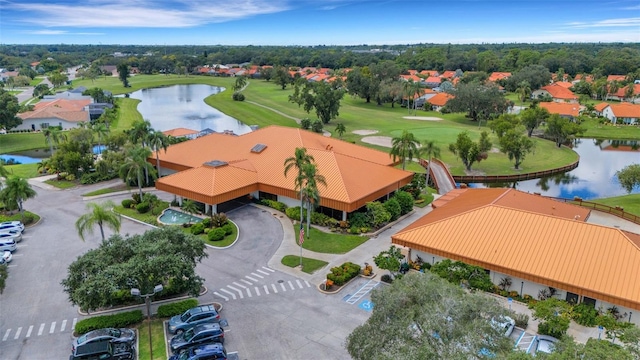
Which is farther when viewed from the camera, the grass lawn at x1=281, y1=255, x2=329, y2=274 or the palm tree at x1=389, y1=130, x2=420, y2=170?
the palm tree at x1=389, y1=130, x2=420, y2=170

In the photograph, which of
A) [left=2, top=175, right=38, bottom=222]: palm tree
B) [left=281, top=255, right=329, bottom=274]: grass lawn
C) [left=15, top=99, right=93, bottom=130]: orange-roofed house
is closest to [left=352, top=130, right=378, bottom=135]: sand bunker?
[left=15, top=99, right=93, bottom=130]: orange-roofed house

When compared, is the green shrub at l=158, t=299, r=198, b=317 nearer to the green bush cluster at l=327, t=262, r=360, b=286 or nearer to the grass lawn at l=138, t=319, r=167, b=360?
the grass lawn at l=138, t=319, r=167, b=360

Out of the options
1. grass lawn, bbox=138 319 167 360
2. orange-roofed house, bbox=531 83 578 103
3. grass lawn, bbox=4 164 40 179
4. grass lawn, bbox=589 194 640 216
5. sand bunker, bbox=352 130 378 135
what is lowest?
grass lawn, bbox=138 319 167 360

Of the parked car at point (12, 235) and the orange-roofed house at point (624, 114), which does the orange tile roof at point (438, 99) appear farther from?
the parked car at point (12, 235)

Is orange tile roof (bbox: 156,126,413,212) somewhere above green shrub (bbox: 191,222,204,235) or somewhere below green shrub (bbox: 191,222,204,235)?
above

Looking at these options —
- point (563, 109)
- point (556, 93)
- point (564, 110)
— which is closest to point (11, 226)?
point (564, 110)

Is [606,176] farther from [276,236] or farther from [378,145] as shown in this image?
[276,236]

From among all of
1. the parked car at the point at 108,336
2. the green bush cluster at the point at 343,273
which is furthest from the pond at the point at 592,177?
the parked car at the point at 108,336

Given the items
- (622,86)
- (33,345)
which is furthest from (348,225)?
(622,86)
